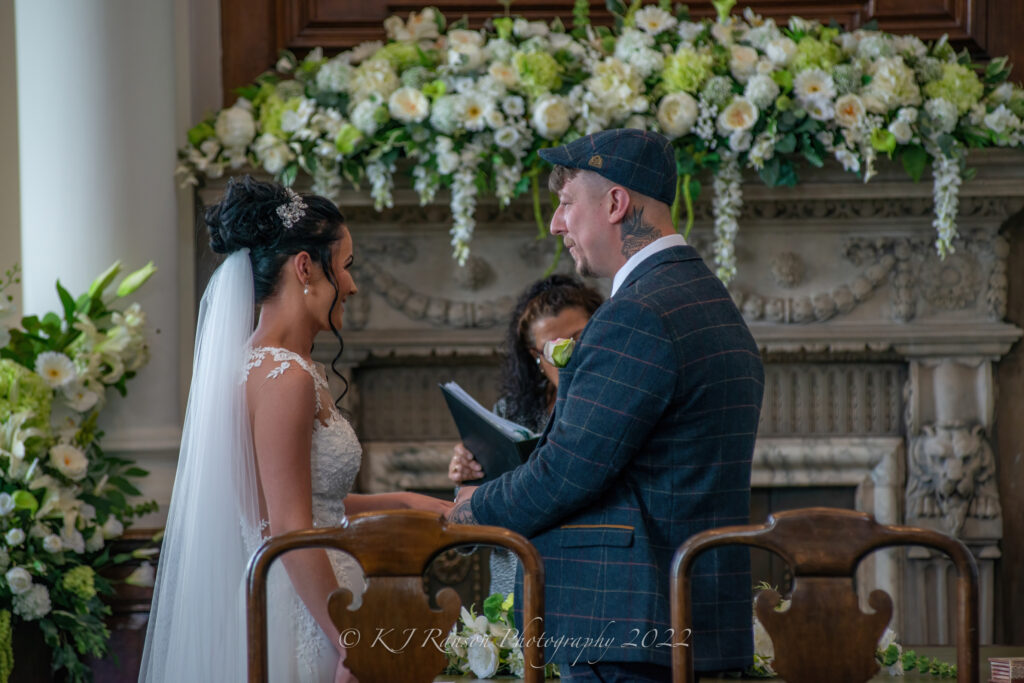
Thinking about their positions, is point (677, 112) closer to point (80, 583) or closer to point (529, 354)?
point (529, 354)

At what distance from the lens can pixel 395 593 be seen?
1.48 m

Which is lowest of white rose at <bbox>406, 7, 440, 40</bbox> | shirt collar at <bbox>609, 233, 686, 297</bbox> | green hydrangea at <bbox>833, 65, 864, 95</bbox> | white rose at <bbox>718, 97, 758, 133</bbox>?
shirt collar at <bbox>609, 233, 686, 297</bbox>

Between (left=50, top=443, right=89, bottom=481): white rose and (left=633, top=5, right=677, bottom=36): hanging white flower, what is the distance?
6.96 ft

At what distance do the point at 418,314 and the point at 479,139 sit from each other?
0.76 metres

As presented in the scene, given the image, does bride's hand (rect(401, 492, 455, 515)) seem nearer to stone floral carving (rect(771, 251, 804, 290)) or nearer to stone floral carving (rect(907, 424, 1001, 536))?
stone floral carving (rect(771, 251, 804, 290))

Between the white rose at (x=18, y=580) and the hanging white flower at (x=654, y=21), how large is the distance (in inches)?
94.1

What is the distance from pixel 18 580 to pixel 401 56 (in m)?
1.90

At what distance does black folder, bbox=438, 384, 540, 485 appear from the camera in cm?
226

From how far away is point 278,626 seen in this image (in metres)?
2.12

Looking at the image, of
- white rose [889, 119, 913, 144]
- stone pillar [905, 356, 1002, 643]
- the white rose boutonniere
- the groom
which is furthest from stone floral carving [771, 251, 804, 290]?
the white rose boutonniere

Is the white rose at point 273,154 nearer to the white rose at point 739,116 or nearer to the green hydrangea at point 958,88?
the white rose at point 739,116

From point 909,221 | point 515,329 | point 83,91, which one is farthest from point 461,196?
point 909,221

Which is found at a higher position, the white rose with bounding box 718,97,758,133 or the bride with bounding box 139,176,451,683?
the white rose with bounding box 718,97,758,133

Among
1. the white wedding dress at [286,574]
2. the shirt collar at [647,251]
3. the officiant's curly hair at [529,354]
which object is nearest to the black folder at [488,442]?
the white wedding dress at [286,574]
